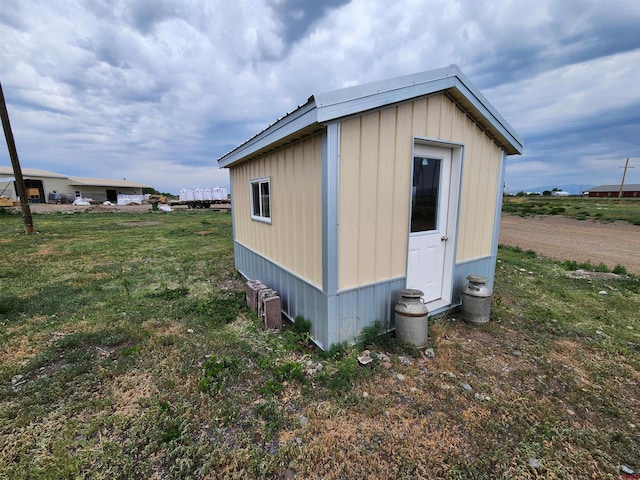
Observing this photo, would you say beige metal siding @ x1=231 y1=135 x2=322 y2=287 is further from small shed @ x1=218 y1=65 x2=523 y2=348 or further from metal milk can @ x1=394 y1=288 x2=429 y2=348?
metal milk can @ x1=394 y1=288 x2=429 y2=348

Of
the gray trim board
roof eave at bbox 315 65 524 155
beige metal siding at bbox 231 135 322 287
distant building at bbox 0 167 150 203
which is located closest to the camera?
roof eave at bbox 315 65 524 155

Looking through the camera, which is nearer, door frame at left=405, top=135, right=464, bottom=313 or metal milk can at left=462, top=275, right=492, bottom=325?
door frame at left=405, top=135, right=464, bottom=313

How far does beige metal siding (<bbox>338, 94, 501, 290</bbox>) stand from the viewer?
118 inches

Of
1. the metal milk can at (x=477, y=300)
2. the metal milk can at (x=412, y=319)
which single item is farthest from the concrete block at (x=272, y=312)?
the metal milk can at (x=477, y=300)

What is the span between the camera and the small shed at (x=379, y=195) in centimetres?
294

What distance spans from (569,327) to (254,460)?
438cm

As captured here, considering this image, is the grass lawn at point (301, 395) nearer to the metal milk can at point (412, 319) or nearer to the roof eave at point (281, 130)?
the metal milk can at point (412, 319)

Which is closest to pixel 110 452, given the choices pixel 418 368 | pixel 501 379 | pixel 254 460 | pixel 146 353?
pixel 254 460

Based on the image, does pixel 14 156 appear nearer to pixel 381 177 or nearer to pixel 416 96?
pixel 381 177

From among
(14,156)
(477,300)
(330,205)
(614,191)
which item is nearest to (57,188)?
(14,156)

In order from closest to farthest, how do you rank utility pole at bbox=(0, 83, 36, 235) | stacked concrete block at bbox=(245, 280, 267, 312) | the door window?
the door window < stacked concrete block at bbox=(245, 280, 267, 312) < utility pole at bbox=(0, 83, 36, 235)

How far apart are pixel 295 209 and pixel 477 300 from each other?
9.31ft

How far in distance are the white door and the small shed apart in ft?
0.06

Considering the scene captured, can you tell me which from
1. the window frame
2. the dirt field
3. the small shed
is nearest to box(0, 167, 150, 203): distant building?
the window frame
